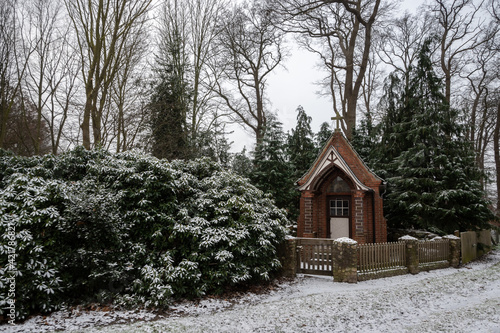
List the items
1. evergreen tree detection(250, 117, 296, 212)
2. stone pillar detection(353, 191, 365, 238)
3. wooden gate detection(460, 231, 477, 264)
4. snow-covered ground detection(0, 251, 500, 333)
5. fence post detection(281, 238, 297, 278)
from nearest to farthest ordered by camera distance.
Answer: snow-covered ground detection(0, 251, 500, 333) → fence post detection(281, 238, 297, 278) → wooden gate detection(460, 231, 477, 264) → stone pillar detection(353, 191, 365, 238) → evergreen tree detection(250, 117, 296, 212)

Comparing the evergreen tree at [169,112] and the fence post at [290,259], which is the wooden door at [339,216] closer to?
the fence post at [290,259]

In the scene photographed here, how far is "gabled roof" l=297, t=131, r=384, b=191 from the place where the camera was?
562 inches

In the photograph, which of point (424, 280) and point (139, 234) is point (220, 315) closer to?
point (139, 234)

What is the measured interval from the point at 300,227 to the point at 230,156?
8706 mm

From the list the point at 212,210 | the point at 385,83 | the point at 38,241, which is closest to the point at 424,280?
the point at 212,210

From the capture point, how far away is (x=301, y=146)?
26.4m

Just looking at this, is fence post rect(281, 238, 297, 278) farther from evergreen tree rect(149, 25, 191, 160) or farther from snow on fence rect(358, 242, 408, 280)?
evergreen tree rect(149, 25, 191, 160)

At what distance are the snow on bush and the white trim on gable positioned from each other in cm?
493

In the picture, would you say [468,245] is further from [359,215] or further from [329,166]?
[329,166]

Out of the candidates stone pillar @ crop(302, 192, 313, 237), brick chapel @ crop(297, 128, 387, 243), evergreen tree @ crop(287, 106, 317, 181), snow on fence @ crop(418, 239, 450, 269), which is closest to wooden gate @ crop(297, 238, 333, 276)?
snow on fence @ crop(418, 239, 450, 269)

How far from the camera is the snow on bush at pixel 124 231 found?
677 centimetres

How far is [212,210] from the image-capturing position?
9.41 meters

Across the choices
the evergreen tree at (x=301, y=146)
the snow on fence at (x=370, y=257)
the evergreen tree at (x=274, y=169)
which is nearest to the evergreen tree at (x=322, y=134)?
the evergreen tree at (x=301, y=146)

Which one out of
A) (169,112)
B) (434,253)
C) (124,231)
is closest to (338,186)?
(434,253)
